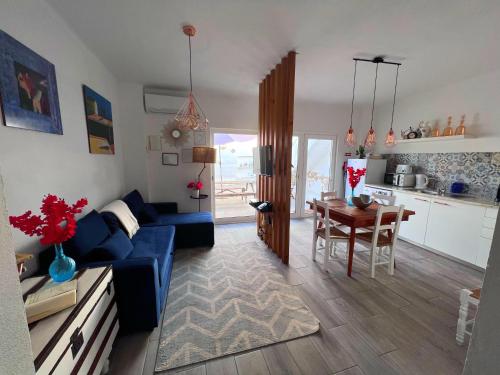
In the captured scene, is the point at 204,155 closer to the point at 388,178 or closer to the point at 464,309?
the point at 464,309

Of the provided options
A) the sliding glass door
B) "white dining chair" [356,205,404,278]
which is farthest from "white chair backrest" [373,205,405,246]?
the sliding glass door

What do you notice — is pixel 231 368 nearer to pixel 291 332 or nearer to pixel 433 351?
pixel 291 332

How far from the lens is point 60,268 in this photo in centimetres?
131

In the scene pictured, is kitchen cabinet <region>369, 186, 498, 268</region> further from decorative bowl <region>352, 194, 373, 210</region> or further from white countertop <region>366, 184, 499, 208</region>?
decorative bowl <region>352, 194, 373, 210</region>

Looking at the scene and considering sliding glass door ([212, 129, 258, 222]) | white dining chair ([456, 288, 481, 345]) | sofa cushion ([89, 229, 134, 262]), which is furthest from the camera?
sliding glass door ([212, 129, 258, 222])

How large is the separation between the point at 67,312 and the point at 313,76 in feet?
12.6

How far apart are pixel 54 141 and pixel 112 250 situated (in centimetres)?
109

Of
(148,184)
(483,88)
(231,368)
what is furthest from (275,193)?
(483,88)

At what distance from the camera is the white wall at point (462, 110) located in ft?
9.91

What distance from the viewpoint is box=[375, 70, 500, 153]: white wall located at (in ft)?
9.91

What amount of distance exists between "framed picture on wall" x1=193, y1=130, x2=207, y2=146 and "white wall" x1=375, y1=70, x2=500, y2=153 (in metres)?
3.54

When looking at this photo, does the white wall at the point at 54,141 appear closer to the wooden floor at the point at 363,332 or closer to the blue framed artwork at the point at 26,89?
the blue framed artwork at the point at 26,89

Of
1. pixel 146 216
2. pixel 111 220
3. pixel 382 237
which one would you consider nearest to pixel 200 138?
pixel 146 216

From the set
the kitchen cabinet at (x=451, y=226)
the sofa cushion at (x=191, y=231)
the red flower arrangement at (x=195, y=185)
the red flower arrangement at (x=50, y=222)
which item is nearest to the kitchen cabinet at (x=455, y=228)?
the kitchen cabinet at (x=451, y=226)
